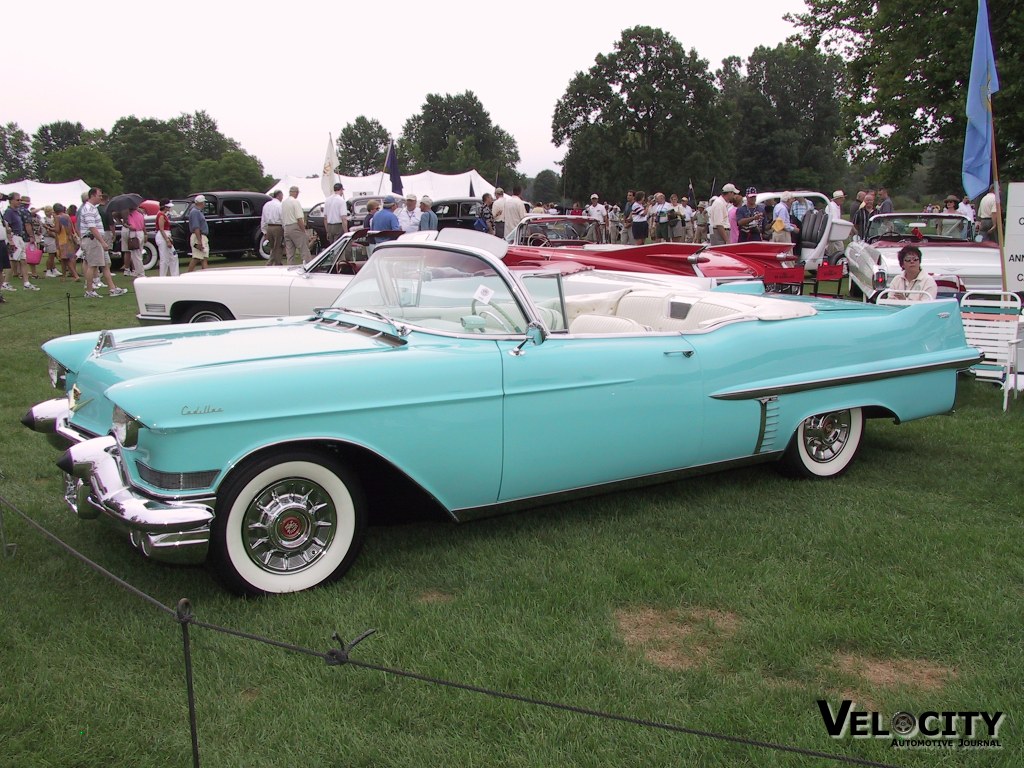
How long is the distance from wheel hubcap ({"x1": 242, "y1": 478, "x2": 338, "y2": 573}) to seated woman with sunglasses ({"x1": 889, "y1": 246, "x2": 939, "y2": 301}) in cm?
572

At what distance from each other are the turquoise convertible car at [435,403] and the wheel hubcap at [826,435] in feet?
0.05

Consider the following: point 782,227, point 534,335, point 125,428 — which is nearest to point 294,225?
point 782,227

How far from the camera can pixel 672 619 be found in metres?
3.22

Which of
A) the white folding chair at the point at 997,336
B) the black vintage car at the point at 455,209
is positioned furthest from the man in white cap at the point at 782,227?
the black vintage car at the point at 455,209

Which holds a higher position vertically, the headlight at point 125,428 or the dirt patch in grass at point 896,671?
the headlight at point 125,428

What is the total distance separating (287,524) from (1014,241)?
6954 mm

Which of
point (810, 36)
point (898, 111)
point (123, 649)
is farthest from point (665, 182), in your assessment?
point (123, 649)

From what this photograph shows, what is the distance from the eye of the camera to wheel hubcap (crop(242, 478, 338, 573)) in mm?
3189

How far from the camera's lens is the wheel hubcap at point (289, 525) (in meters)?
3.19

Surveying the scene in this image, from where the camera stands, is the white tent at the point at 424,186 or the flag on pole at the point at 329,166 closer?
the flag on pole at the point at 329,166

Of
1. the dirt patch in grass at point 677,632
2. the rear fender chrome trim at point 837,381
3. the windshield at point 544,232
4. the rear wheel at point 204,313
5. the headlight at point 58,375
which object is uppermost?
the windshield at point 544,232

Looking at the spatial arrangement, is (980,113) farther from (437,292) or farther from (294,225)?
(294,225)

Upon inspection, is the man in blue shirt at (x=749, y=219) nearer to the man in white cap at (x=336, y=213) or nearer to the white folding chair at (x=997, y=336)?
the man in white cap at (x=336, y=213)

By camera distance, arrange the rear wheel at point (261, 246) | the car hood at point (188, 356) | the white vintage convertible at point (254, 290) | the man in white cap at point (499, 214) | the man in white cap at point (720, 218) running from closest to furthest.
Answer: the car hood at point (188, 356)
the white vintage convertible at point (254, 290)
the man in white cap at point (499, 214)
the man in white cap at point (720, 218)
the rear wheel at point (261, 246)
